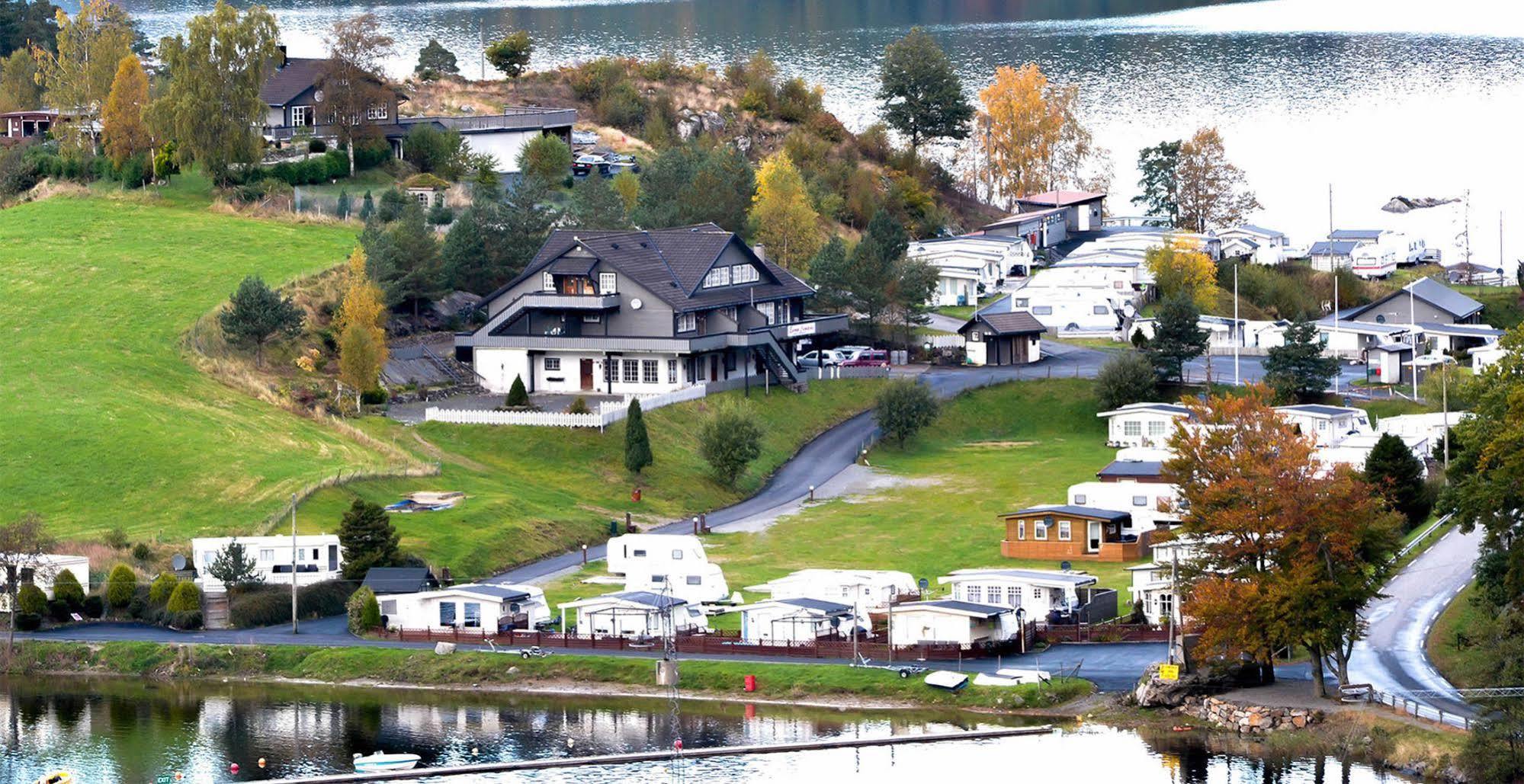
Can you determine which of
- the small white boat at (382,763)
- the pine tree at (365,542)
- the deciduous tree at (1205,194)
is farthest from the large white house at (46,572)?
the deciduous tree at (1205,194)

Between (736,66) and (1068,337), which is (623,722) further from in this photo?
(736,66)

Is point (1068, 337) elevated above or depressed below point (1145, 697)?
above

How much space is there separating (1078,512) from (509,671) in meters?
24.7

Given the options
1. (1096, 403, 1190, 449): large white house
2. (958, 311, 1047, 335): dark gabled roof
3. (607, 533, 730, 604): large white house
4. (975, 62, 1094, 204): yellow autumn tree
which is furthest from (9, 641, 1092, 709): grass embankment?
(975, 62, 1094, 204): yellow autumn tree

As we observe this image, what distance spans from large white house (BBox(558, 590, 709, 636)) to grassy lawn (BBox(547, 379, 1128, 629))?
70.5 inches

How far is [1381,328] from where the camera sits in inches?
5374

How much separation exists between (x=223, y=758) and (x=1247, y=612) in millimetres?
29997

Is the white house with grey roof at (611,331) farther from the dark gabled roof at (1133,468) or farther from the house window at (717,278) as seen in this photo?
the dark gabled roof at (1133,468)

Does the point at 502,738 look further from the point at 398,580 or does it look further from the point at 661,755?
the point at 398,580

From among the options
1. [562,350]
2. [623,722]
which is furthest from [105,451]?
[623,722]

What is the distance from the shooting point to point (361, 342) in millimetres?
111438

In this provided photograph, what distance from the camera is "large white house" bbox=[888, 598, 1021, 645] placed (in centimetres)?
8094

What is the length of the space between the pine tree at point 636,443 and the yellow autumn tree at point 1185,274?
166ft

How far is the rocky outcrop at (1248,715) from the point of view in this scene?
71.6 meters
